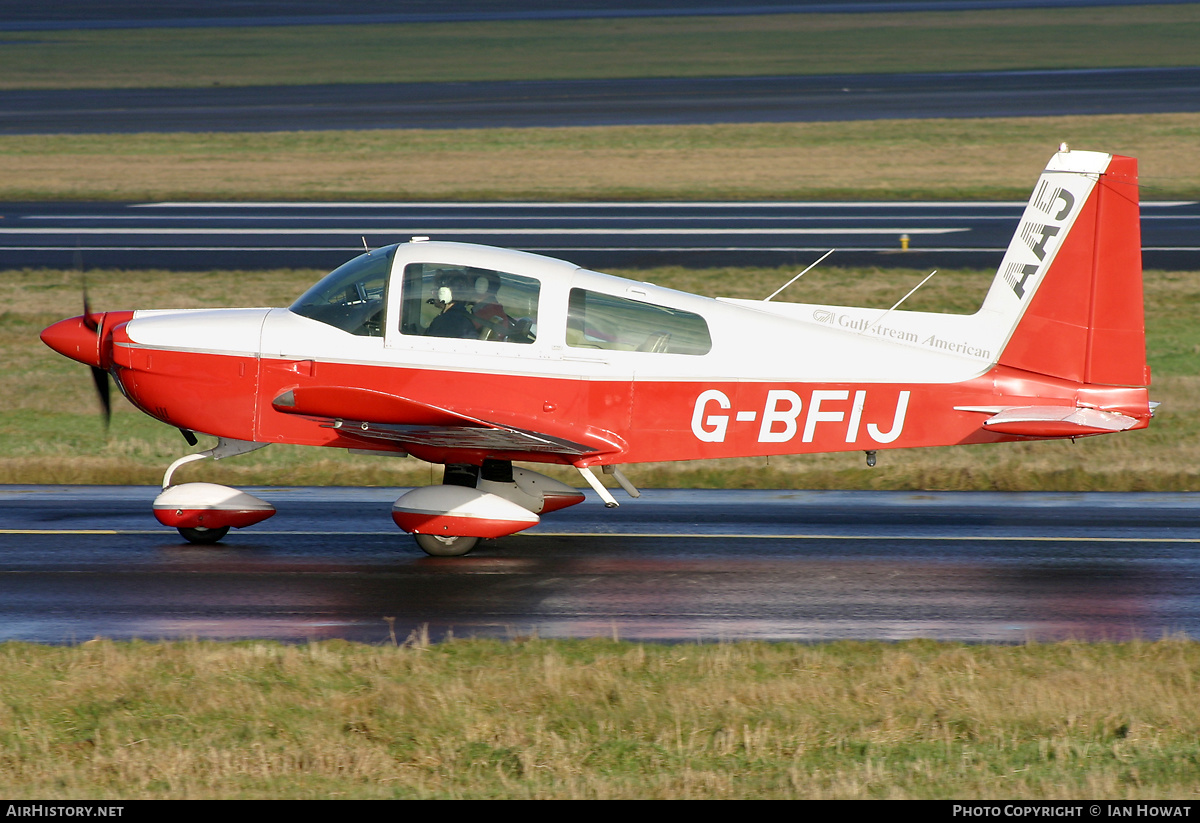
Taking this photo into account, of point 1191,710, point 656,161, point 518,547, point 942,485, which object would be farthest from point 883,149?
point 1191,710

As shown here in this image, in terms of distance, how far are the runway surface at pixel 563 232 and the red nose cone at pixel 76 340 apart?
41.8 ft

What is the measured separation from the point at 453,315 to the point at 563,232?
17919 mm

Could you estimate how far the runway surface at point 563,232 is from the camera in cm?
2536

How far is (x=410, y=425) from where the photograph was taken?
399 inches

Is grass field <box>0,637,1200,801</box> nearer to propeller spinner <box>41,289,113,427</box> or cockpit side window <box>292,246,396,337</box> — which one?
cockpit side window <box>292,246,396,337</box>

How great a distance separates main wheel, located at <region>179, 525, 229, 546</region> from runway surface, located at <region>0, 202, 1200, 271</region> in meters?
13.2

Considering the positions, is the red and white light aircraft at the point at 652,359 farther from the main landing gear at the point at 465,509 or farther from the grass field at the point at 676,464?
the grass field at the point at 676,464

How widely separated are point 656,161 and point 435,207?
8.39 metres

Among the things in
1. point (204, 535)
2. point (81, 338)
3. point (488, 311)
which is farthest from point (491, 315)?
point (81, 338)

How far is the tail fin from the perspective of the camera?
34.1ft

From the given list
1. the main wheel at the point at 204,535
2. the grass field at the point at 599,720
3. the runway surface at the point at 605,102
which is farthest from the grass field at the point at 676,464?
the runway surface at the point at 605,102

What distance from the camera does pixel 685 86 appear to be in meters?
53.7

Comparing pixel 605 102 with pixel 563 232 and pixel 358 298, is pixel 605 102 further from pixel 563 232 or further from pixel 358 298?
pixel 358 298
